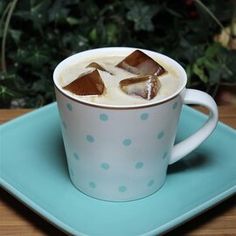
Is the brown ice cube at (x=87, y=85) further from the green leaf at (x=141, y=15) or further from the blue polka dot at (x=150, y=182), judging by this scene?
the green leaf at (x=141, y=15)

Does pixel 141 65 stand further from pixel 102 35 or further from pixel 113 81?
pixel 102 35

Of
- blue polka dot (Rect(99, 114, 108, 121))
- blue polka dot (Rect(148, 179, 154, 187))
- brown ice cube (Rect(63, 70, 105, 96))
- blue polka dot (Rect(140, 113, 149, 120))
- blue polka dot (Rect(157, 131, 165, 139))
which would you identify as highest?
brown ice cube (Rect(63, 70, 105, 96))

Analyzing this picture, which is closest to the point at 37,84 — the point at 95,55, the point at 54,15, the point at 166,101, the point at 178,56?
the point at 54,15

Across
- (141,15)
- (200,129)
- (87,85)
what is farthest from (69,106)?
(141,15)

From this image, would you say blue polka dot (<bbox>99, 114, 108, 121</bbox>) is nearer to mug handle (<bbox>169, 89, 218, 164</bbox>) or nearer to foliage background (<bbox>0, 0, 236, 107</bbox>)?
mug handle (<bbox>169, 89, 218, 164</bbox>)

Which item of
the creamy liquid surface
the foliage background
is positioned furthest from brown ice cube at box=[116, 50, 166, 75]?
the foliage background

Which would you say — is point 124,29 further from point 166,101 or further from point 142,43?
point 166,101

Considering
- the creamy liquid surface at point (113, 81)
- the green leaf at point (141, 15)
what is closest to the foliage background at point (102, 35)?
the green leaf at point (141, 15)
